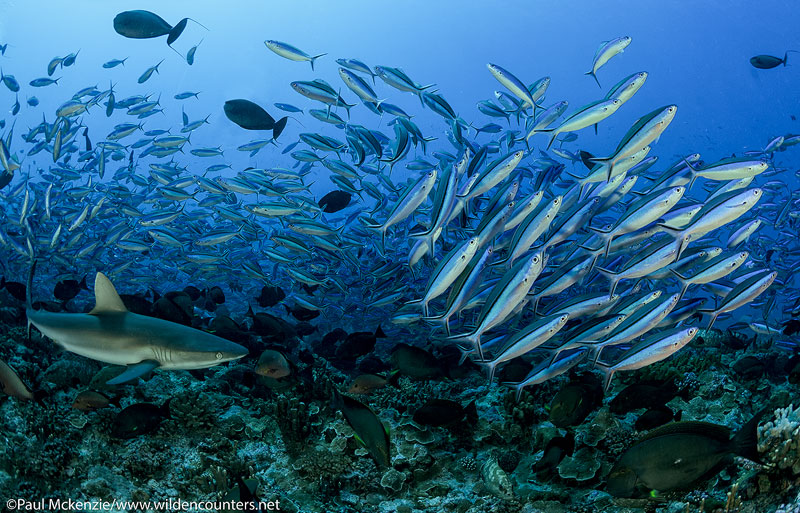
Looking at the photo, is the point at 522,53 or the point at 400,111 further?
the point at 522,53

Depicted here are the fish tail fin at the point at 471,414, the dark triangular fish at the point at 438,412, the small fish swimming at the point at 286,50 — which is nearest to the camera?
the dark triangular fish at the point at 438,412

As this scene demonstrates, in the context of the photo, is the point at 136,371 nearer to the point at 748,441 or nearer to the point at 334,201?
the point at 748,441

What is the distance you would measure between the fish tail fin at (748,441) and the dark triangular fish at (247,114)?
20.1 feet

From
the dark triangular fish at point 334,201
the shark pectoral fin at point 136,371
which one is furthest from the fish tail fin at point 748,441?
the dark triangular fish at point 334,201

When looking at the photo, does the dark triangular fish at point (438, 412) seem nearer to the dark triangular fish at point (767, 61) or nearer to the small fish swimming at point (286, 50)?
the small fish swimming at point (286, 50)

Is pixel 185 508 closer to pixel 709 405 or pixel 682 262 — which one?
pixel 682 262

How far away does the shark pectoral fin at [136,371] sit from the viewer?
2430 mm

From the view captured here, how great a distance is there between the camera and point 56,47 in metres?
87.8

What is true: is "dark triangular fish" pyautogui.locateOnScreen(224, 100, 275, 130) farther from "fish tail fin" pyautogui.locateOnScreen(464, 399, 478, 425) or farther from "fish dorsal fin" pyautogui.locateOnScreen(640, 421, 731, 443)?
"fish dorsal fin" pyautogui.locateOnScreen(640, 421, 731, 443)

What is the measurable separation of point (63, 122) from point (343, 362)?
7.60m

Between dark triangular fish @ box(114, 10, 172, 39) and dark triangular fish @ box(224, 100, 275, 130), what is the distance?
50.2 inches

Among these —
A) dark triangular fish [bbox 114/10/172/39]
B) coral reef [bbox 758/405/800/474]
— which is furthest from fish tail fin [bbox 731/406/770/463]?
dark triangular fish [bbox 114/10/172/39]

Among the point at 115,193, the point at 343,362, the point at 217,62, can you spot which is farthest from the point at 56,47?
the point at 343,362

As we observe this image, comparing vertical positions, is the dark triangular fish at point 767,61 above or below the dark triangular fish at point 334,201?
above
